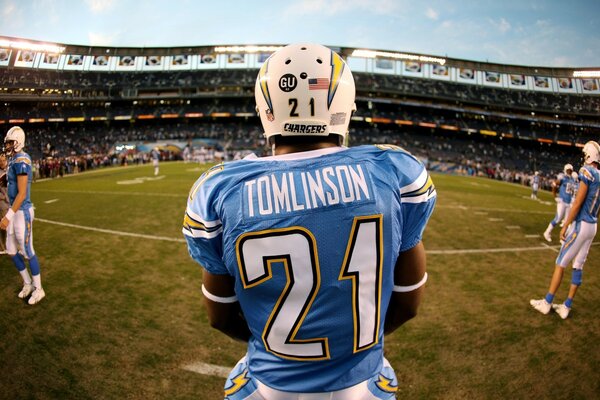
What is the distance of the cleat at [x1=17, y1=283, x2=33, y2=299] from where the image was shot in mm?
5645

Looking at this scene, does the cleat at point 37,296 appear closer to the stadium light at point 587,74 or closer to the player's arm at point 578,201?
the player's arm at point 578,201

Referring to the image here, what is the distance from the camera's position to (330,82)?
164 cm

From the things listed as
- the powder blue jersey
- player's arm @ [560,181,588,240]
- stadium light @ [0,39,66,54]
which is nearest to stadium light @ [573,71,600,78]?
the powder blue jersey

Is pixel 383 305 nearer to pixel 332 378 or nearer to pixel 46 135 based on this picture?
pixel 332 378

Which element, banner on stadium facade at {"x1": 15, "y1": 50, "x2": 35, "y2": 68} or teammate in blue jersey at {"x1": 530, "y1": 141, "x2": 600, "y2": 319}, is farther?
banner on stadium facade at {"x1": 15, "y1": 50, "x2": 35, "y2": 68}

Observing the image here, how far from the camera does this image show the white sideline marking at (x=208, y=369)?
13.2 feet

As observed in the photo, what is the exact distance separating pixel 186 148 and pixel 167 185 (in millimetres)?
27227

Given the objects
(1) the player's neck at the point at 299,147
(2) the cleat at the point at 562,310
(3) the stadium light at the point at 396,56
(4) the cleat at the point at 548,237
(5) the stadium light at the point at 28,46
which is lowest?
(4) the cleat at the point at 548,237

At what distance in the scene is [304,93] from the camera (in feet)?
5.27

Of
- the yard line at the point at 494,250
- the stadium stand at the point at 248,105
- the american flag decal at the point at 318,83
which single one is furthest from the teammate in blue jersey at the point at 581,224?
the stadium stand at the point at 248,105

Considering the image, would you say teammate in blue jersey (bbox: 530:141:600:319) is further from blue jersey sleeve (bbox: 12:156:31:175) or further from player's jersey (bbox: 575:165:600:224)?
blue jersey sleeve (bbox: 12:156:31:175)

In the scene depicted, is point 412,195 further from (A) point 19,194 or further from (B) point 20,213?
(B) point 20,213

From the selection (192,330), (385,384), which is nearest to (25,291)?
(192,330)

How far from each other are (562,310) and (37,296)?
8445 mm
